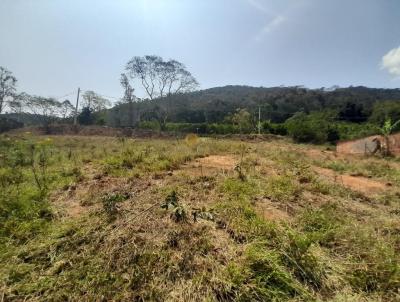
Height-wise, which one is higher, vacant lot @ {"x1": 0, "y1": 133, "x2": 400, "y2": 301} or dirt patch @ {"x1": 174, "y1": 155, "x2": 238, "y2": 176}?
dirt patch @ {"x1": 174, "y1": 155, "x2": 238, "y2": 176}

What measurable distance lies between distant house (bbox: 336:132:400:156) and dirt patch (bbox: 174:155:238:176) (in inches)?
377

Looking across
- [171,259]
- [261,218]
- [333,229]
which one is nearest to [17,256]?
[171,259]

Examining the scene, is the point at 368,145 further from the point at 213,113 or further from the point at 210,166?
the point at 213,113

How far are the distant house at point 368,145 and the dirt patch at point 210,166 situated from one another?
958cm

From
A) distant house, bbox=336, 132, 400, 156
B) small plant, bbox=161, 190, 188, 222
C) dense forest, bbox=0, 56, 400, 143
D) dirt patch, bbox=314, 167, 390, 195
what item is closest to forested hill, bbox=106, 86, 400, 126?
dense forest, bbox=0, 56, 400, 143

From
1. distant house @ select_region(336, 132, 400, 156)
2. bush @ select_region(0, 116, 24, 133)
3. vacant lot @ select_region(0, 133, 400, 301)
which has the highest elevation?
bush @ select_region(0, 116, 24, 133)

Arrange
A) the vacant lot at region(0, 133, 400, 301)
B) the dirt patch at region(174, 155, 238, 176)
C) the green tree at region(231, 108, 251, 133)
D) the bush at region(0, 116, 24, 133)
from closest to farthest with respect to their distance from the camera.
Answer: the vacant lot at region(0, 133, 400, 301) < the dirt patch at region(174, 155, 238, 176) < the green tree at region(231, 108, 251, 133) < the bush at region(0, 116, 24, 133)

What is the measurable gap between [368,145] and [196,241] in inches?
540

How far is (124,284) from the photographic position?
2176 mm

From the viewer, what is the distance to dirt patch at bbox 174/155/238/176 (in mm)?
4930

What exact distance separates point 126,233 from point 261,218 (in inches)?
52.6

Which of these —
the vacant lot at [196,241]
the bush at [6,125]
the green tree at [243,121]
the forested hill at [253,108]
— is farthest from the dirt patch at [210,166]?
the bush at [6,125]

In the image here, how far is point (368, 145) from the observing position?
45.3ft

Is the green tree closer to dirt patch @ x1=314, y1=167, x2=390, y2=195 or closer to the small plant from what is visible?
dirt patch @ x1=314, y1=167, x2=390, y2=195
